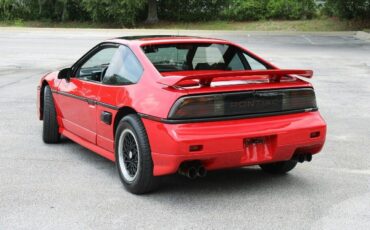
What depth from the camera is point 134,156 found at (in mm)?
5484

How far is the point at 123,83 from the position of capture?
5.72 metres

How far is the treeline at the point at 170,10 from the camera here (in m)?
34.5

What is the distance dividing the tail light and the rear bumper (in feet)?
0.24

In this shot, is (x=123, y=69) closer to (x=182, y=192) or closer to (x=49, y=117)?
(x=182, y=192)

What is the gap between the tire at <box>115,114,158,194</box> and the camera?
5219mm

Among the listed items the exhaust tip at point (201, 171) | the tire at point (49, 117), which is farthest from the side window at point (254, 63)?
the tire at point (49, 117)

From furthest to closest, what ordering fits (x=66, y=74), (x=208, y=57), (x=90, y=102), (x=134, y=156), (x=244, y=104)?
(x=66, y=74), (x=208, y=57), (x=90, y=102), (x=134, y=156), (x=244, y=104)

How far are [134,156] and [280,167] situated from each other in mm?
1515

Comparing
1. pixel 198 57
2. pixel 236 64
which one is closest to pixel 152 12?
pixel 236 64

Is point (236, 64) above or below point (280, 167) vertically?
above

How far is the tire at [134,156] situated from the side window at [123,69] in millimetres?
418

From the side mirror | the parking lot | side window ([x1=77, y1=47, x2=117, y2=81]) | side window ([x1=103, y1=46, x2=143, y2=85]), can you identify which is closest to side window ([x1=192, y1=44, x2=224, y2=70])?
side window ([x1=103, y1=46, x2=143, y2=85])

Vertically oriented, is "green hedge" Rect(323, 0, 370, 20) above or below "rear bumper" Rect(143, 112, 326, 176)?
above

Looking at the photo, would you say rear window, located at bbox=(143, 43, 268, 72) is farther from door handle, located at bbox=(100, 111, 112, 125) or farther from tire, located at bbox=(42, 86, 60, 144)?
tire, located at bbox=(42, 86, 60, 144)
